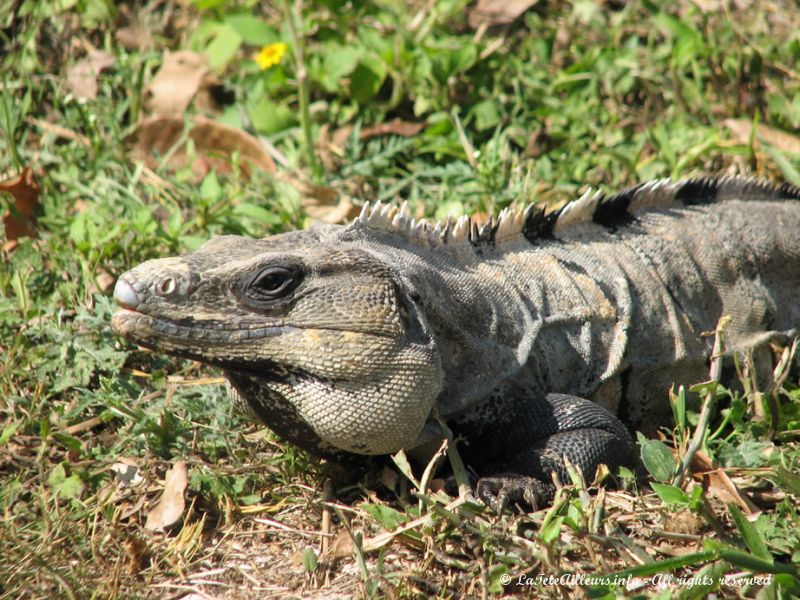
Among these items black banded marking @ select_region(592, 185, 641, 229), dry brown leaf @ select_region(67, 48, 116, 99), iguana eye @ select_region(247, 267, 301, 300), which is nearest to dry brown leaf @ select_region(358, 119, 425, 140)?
dry brown leaf @ select_region(67, 48, 116, 99)

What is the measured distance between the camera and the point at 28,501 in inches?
137

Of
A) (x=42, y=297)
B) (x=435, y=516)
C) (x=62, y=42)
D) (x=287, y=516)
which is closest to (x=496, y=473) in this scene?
(x=435, y=516)

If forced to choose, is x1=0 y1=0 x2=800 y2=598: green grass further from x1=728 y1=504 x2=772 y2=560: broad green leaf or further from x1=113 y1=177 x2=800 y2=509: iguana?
x1=113 y1=177 x2=800 y2=509: iguana

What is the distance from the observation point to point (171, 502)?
3.37m

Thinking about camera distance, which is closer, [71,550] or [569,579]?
[569,579]

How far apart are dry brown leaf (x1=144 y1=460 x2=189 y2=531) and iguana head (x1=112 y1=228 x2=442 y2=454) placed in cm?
49

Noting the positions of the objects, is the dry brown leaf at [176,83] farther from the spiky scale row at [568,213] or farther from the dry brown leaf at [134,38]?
the spiky scale row at [568,213]

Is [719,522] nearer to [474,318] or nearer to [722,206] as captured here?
[474,318]

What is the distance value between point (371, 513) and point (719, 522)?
119cm

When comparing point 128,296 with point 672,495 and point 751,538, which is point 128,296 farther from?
point 751,538

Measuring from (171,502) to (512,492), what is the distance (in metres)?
1.24

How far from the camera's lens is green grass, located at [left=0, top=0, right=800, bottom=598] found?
303 cm

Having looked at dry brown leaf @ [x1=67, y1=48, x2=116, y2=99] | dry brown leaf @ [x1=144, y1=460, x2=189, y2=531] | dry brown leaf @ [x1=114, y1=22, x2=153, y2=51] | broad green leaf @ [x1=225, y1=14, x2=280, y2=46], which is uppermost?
broad green leaf @ [x1=225, y1=14, x2=280, y2=46]

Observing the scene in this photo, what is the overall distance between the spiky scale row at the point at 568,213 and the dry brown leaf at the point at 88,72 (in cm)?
290
